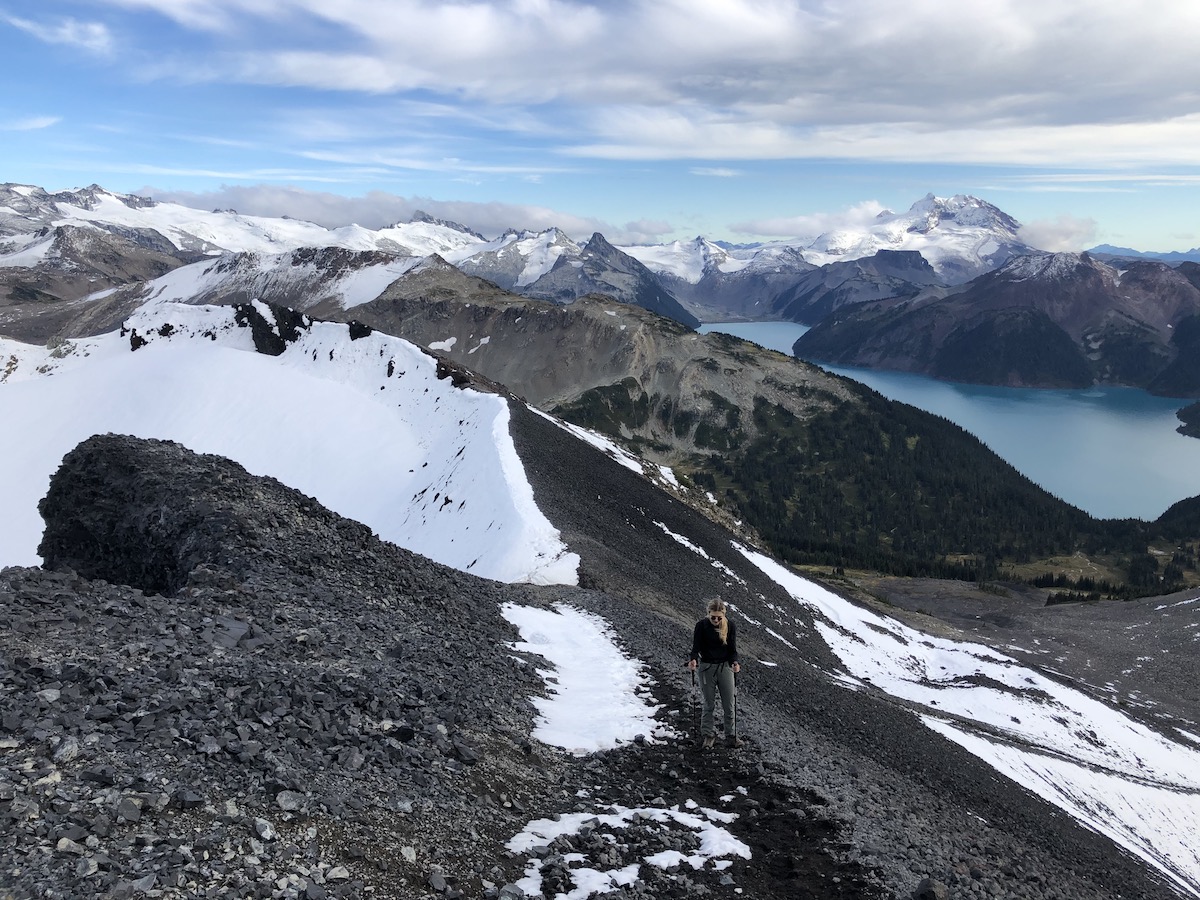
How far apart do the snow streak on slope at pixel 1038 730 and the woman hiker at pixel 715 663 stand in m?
16.9

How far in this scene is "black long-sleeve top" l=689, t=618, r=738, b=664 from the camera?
48.3ft

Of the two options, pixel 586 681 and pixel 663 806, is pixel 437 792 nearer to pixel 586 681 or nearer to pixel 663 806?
pixel 663 806

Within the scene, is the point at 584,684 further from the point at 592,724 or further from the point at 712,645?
the point at 712,645

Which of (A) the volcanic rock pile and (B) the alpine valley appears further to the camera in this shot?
(B) the alpine valley

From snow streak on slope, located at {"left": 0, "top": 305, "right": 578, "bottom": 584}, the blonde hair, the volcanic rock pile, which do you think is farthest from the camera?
snow streak on slope, located at {"left": 0, "top": 305, "right": 578, "bottom": 584}

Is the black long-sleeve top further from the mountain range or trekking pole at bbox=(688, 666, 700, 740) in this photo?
the mountain range

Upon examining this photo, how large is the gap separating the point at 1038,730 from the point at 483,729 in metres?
41.9

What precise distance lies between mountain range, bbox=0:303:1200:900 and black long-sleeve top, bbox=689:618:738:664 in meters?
1.90

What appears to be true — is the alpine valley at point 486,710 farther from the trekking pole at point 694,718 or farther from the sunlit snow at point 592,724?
the trekking pole at point 694,718

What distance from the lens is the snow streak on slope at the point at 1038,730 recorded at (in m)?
29.2

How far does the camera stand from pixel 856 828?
1262cm

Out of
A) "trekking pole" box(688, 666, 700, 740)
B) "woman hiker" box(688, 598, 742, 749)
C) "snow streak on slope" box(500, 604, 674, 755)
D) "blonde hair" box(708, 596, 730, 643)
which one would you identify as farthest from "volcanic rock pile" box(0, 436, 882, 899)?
Result: "blonde hair" box(708, 596, 730, 643)

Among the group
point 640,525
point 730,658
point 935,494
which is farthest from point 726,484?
point 730,658

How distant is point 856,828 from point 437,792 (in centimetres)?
717
